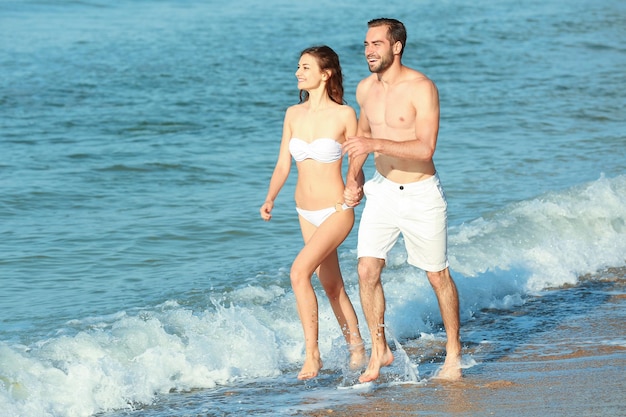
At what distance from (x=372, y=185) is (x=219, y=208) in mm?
5992

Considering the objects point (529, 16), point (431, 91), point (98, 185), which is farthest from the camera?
point (529, 16)

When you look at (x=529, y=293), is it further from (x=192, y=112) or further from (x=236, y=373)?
(x=192, y=112)

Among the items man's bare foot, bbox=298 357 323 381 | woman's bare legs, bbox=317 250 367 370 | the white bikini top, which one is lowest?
man's bare foot, bbox=298 357 323 381

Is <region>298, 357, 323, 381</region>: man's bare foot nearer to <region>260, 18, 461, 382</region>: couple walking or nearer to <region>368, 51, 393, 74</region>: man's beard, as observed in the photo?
<region>260, 18, 461, 382</region>: couple walking

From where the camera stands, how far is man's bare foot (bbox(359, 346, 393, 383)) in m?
6.11

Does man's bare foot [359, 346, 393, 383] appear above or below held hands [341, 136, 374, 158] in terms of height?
below

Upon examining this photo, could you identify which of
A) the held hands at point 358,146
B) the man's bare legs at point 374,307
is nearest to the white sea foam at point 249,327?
the man's bare legs at point 374,307

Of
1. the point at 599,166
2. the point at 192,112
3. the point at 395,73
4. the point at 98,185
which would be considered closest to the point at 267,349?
the point at 395,73

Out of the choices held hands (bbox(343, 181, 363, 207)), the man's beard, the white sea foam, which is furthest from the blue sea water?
the man's beard

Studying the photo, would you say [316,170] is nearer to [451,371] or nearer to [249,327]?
[451,371]

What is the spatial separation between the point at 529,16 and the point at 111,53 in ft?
47.1

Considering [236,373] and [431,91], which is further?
[236,373]

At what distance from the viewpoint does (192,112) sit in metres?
18.3

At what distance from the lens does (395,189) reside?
6047mm
